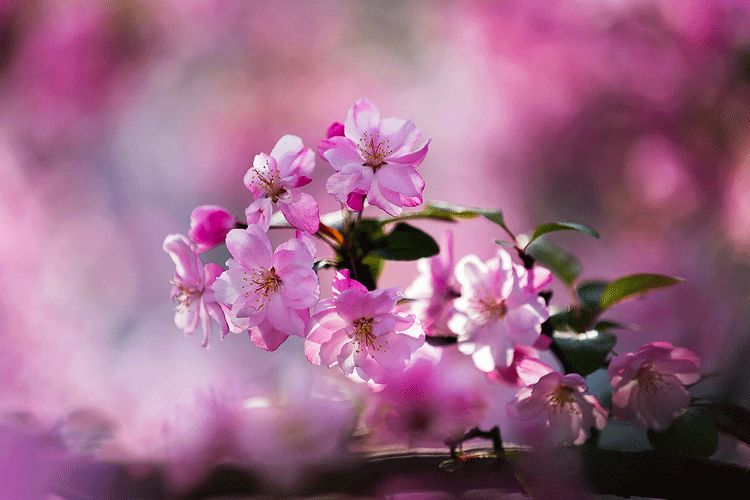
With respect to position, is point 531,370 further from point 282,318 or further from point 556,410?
point 282,318

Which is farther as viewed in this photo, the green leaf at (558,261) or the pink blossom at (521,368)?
the green leaf at (558,261)

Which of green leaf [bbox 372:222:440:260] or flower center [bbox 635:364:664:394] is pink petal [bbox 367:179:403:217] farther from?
flower center [bbox 635:364:664:394]

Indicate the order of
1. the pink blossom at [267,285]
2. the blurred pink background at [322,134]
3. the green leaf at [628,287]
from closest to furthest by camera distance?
1. the pink blossom at [267,285]
2. the green leaf at [628,287]
3. the blurred pink background at [322,134]

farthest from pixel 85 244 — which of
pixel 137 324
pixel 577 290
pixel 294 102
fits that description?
pixel 577 290

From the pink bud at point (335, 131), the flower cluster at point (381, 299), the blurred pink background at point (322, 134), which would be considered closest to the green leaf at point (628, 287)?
the flower cluster at point (381, 299)

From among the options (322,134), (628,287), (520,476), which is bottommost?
(520,476)

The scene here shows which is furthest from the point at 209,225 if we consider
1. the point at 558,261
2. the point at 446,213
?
the point at 558,261

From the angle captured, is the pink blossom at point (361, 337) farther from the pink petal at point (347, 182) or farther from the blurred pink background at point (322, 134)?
the blurred pink background at point (322, 134)
